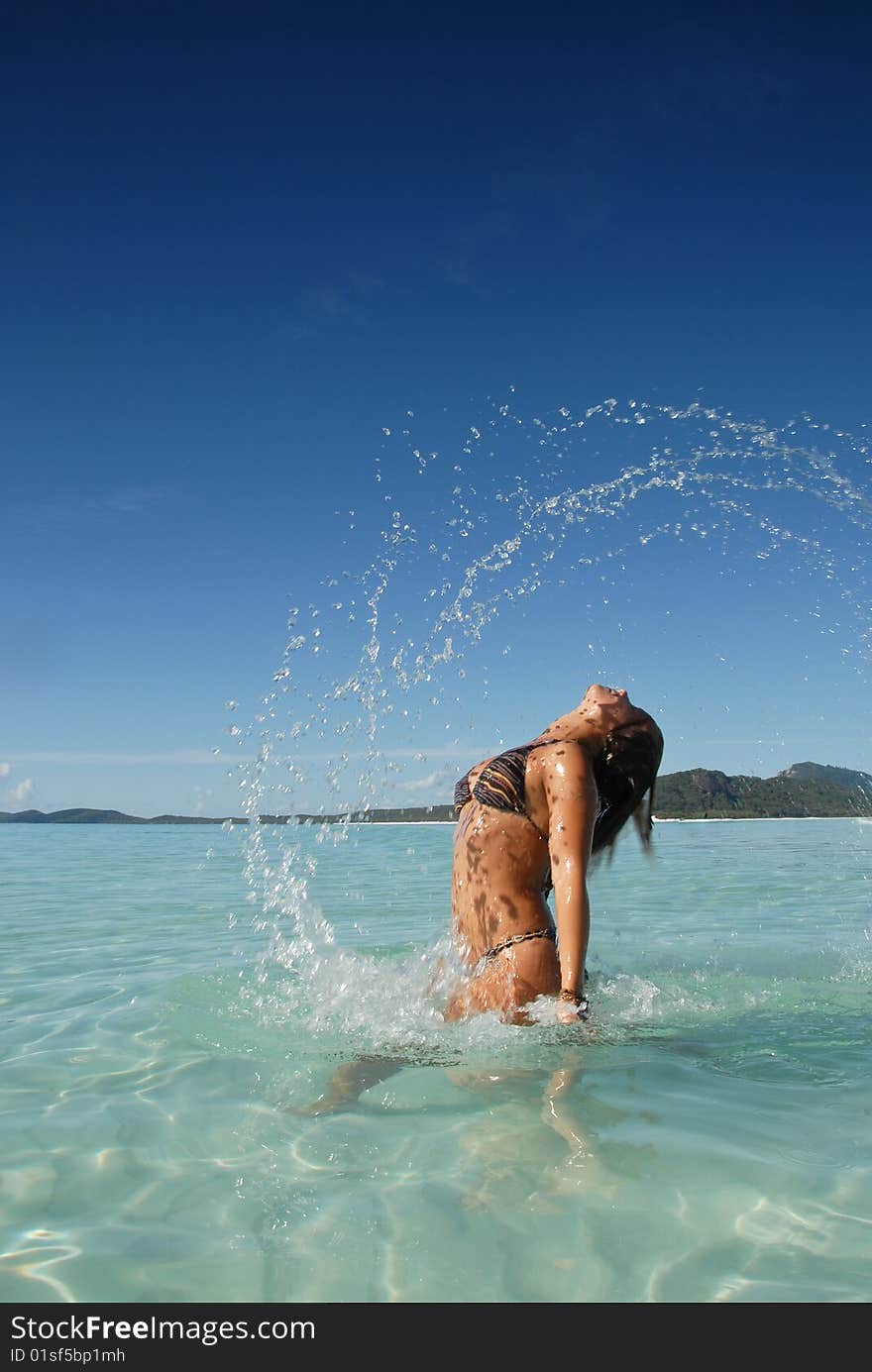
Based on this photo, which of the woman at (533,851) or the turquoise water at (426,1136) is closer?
the turquoise water at (426,1136)

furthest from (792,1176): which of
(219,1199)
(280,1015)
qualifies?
(280,1015)

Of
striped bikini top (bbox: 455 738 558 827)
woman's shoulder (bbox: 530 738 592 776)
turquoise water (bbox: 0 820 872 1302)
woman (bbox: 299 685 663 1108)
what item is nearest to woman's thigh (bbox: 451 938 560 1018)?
woman (bbox: 299 685 663 1108)

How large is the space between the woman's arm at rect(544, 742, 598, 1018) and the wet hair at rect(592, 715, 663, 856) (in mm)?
320

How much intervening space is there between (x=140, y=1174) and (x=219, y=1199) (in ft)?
1.45

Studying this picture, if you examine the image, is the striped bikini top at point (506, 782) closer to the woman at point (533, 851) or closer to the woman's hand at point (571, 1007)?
the woman at point (533, 851)

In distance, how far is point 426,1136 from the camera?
3.53 metres

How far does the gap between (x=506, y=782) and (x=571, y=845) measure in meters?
0.55

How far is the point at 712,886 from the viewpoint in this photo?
48.3 feet

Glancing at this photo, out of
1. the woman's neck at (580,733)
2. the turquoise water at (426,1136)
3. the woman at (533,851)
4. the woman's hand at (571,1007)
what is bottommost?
the turquoise water at (426,1136)

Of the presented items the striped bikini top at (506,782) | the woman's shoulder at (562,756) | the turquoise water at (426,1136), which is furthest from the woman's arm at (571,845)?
the turquoise water at (426,1136)

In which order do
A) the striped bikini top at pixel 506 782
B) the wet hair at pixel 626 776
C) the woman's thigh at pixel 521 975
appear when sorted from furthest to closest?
the wet hair at pixel 626 776
the striped bikini top at pixel 506 782
the woman's thigh at pixel 521 975

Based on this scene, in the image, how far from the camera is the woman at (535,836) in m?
4.16

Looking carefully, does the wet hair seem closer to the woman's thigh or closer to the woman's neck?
the woman's neck

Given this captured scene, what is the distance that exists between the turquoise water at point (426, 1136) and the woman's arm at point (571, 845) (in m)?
0.56
